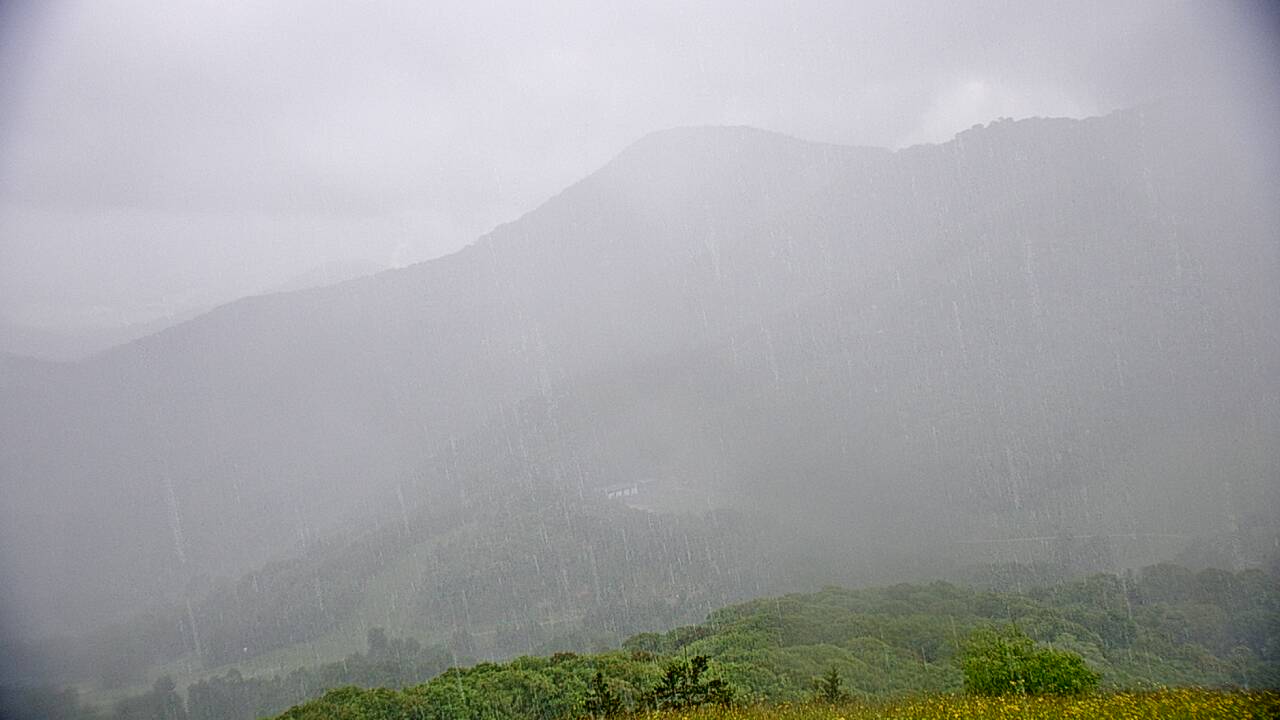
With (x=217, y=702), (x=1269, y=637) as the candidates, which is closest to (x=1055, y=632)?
(x=1269, y=637)

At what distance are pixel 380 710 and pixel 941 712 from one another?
40099 millimetres

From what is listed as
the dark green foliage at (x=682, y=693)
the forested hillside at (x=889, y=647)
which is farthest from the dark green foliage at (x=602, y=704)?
the forested hillside at (x=889, y=647)

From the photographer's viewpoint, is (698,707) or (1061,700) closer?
(1061,700)

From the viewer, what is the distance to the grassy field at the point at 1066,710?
44.6 feet

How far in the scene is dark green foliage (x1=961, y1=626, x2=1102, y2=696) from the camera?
89.4ft

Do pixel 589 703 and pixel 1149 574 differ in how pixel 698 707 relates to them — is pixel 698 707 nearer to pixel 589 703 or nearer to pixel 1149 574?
pixel 589 703

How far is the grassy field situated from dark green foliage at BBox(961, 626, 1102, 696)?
33.8 feet

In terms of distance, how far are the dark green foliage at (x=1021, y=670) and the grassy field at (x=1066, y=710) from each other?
10295 millimetres

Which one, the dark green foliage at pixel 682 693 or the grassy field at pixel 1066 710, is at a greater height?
the grassy field at pixel 1066 710

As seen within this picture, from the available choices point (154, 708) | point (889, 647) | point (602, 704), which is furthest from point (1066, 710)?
point (154, 708)

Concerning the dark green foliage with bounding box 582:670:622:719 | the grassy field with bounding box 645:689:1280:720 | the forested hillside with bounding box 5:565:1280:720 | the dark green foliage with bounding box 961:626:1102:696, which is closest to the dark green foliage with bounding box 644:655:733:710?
the dark green foliage with bounding box 582:670:622:719

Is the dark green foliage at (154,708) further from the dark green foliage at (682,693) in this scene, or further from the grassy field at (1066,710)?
the grassy field at (1066,710)

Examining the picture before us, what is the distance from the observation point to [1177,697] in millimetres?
15977

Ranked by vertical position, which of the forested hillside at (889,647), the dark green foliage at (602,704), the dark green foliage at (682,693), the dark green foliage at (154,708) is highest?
the dark green foliage at (602,704)
